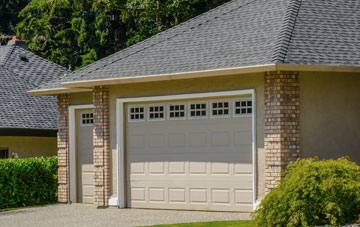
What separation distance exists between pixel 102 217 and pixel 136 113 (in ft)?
9.98

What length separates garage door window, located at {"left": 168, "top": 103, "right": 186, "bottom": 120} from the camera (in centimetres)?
1673

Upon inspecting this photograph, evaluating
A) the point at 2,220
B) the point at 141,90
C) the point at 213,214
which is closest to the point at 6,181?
the point at 2,220

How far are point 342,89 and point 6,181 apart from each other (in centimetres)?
982

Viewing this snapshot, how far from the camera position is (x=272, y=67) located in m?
14.3

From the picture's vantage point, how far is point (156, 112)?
56.3 ft

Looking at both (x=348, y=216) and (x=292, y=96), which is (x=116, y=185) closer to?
(x=292, y=96)

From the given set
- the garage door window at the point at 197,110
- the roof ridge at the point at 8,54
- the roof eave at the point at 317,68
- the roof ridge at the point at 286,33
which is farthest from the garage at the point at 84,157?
the roof ridge at the point at 8,54

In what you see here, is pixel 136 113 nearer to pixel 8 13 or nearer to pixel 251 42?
pixel 251 42

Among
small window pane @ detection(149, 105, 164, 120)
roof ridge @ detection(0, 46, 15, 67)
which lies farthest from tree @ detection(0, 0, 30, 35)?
small window pane @ detection(149, 105, 164, 120)

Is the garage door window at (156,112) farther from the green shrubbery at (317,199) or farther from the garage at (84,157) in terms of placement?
the green shrubbery at (317,199)

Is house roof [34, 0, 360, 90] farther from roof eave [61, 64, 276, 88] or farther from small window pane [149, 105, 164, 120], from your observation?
small window pane [149, 105, 164, 120]

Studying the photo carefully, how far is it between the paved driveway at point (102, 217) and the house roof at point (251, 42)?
129 inches

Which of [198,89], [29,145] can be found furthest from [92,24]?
[198,89]

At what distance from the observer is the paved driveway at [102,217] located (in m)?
14.7
